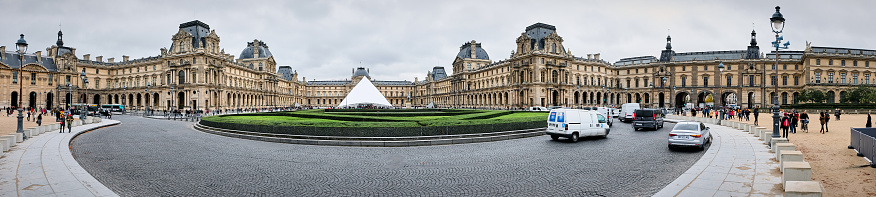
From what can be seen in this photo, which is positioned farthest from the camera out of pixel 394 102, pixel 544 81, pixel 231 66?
pixel 394 102

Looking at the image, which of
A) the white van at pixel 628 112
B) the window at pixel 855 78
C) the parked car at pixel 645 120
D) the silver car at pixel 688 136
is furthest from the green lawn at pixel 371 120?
the window at pixel 855 78

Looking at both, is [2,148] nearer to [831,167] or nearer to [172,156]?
[172,156]

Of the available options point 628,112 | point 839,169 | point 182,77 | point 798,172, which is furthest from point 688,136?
point 182,77

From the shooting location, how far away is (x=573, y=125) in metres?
19.3

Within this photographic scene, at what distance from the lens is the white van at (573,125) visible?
19219 mm

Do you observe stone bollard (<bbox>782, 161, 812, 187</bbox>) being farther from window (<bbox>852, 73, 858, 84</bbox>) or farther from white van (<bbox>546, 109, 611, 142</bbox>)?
window (<bbox>852, 73, 858, 84</bbox>)

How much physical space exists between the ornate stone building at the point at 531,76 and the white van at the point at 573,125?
158 ft

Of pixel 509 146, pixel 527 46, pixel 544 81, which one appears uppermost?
pixel 527 46

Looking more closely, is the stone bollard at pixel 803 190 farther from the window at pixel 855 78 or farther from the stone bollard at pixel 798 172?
the window at pixel 855 78

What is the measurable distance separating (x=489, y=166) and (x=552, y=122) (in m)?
8.76

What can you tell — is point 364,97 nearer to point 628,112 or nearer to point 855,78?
point 628,112

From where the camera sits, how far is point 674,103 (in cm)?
8088

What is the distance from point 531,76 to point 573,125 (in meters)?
56.4

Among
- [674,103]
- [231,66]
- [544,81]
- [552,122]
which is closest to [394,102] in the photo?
[231,66]
